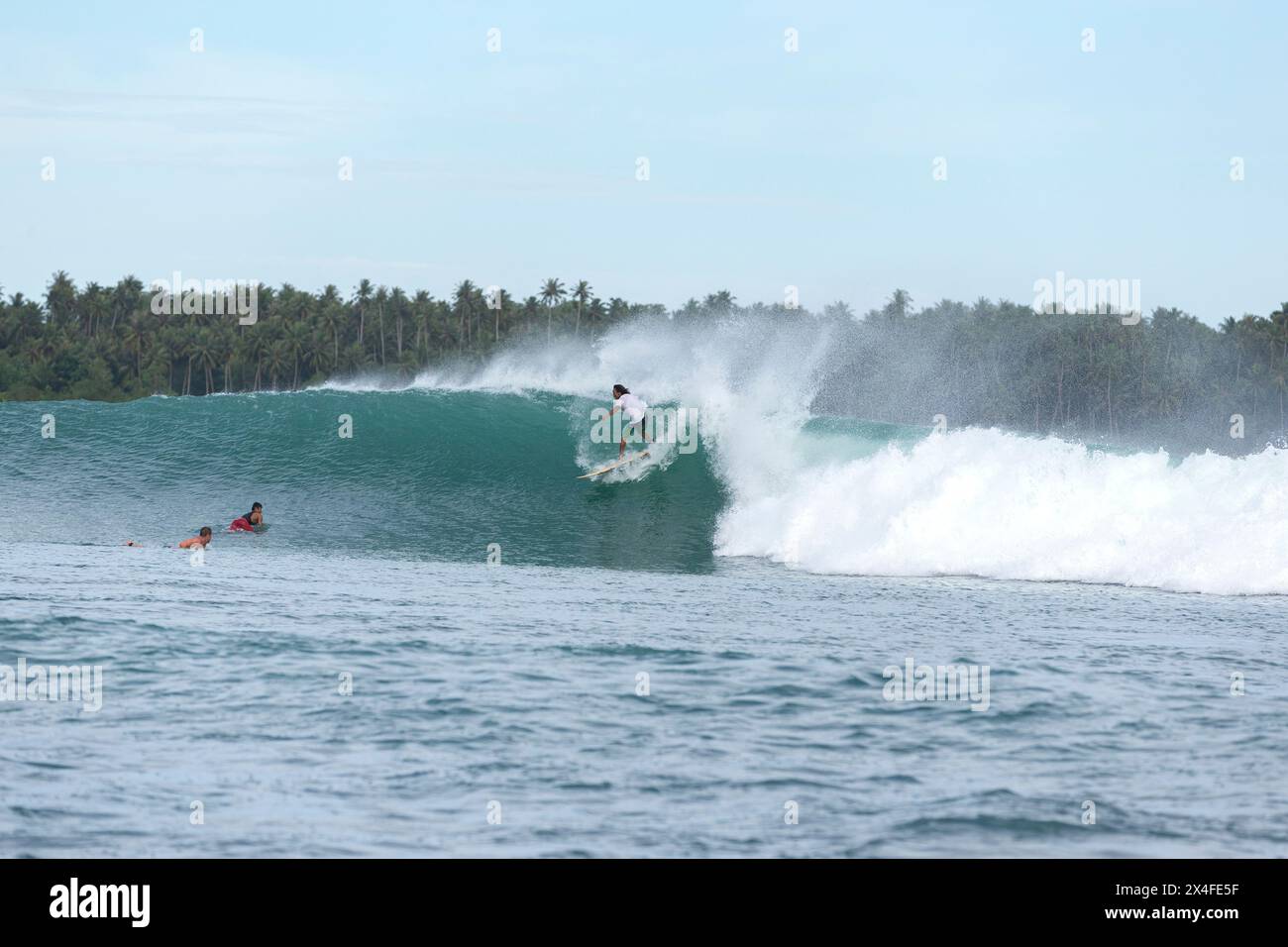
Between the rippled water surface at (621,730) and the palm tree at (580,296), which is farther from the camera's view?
the palm tree at (580,296)

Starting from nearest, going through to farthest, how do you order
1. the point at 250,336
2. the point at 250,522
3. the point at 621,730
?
the point at 621,730 < the point at 250,522 < the point at 250,336

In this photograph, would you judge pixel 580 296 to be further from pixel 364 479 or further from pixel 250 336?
pixel 364 479

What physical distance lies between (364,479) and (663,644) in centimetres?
1618

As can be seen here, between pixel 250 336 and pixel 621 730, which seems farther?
pixel 250 336

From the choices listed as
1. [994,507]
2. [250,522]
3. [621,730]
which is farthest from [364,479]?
[621,730]

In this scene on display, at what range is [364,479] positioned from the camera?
2741 cm

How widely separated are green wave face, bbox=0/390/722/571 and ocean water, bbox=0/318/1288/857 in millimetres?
137

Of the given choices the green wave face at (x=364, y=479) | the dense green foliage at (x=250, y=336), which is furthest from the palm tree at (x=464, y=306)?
the green wave face at (x=364, y=479)

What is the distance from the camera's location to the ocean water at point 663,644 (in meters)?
7.36

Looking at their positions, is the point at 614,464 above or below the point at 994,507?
above

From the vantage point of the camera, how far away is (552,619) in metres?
13.9

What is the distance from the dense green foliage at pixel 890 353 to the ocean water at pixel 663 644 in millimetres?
75252

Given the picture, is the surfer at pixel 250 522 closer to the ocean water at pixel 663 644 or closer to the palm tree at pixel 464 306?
the ocean water at pixel 663 644

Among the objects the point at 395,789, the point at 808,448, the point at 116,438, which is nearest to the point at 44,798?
the point at 395,789
